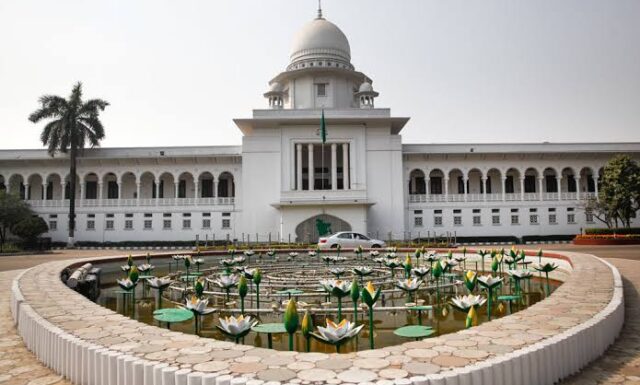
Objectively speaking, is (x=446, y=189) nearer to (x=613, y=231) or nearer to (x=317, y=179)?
(x=317, y=179)

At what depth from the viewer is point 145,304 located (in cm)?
895

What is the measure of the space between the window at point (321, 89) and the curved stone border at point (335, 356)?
103 feet

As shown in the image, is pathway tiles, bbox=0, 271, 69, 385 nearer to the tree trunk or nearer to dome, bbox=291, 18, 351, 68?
the tree trunk

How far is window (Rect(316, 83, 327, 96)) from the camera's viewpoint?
117ft

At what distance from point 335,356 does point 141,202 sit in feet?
109

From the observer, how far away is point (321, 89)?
117 ft

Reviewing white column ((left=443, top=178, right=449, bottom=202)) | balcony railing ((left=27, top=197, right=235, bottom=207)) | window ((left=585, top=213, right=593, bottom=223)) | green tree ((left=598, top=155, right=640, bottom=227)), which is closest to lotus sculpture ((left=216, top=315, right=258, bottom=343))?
balcony railing ((left=27, top=197, right=235, bottom=207))

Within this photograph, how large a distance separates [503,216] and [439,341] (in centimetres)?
3219

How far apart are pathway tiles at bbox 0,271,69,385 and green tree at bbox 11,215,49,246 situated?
27.4 m

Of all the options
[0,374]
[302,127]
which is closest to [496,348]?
[0,374]

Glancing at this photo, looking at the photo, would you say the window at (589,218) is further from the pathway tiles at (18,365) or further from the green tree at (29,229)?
the green tree at (29,229)

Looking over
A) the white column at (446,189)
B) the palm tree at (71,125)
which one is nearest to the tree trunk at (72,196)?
the palm tree at (71,125)

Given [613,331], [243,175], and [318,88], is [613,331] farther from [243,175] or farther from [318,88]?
[318,88]

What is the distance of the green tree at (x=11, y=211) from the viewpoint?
30.4m
